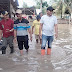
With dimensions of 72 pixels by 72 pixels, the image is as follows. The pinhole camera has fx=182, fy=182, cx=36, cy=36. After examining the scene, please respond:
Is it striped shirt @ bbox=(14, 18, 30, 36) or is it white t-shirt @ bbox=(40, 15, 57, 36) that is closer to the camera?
white t-shirt @ bbox=(40, 15, 57, 36)

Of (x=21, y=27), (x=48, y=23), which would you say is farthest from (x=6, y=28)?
(x=48, y=23)

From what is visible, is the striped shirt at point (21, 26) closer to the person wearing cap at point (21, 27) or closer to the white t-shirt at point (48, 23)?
the person wearing cap at point (21, 27)

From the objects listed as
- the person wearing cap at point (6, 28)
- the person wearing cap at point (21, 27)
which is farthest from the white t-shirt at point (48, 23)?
the person wearing cap at point (6, 28)

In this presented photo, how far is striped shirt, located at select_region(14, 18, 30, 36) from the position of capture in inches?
244

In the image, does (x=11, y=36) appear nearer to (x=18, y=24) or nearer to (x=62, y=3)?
(x=18, y=24)

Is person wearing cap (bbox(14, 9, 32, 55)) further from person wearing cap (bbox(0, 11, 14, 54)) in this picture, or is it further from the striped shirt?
person wearing cap (bbox(0, 11, 14, 54))

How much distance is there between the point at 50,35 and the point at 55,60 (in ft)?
2.86

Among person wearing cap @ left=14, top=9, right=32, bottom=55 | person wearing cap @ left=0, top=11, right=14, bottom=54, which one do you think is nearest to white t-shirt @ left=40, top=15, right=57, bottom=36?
person wearing cap @ left=14, top=9, right=32, bottom=55

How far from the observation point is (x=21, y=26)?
20.4 feet

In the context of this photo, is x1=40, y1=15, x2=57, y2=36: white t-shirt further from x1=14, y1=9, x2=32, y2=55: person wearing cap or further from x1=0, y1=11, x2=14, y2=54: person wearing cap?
x1=0, y1=11, x2=14, y2=54: person wearing cap

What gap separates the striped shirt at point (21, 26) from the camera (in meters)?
6.19

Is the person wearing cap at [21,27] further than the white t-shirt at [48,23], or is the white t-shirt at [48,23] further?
the person wearing cap at [21,27]

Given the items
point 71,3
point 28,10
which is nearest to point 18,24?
point 28,10

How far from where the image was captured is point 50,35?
6.17 metres
